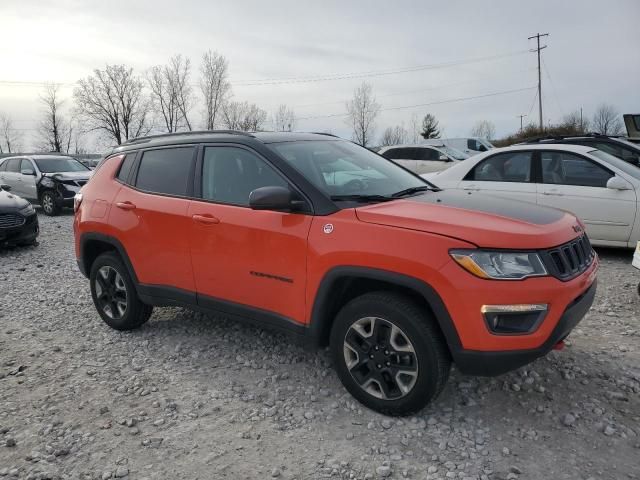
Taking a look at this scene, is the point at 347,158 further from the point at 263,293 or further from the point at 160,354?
the point at 160,354

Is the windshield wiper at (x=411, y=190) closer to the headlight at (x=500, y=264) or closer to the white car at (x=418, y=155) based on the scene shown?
the headlight at (x=500, y=264)

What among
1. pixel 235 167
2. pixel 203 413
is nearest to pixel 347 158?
pixel 235 167

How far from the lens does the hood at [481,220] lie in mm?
2789

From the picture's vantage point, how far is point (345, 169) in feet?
12.7

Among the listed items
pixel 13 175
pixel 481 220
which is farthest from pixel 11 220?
pixel 481 220

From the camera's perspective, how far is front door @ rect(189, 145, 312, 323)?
3354mm

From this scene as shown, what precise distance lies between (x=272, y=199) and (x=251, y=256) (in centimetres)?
51

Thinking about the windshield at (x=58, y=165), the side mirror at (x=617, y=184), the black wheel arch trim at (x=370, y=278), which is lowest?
the black wheel arch trim at (x=370, y=278)

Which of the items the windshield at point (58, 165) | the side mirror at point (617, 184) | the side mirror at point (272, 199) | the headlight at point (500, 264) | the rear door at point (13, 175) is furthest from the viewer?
the rear door at point (13, 175)

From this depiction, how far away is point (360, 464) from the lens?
9.02 feet

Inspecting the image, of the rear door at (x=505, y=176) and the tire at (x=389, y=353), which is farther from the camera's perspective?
the rear door at (x=505, y=176)

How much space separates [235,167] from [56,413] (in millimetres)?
2016

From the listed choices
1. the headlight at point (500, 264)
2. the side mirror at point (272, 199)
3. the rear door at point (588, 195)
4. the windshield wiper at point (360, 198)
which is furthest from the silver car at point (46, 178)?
the headlight at point (500, 264)

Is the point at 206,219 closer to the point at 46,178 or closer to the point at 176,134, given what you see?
the point at 176,134
